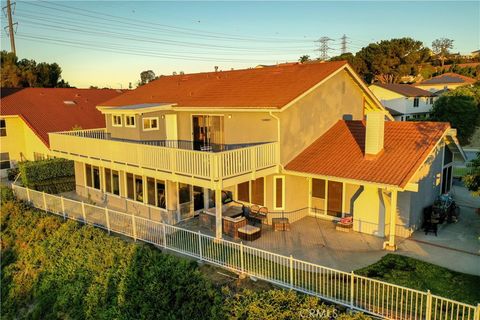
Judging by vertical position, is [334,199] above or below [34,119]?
below

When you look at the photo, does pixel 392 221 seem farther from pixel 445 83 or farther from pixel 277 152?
pixel 445 83

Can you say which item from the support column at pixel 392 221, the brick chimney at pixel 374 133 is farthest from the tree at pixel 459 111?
the support column at pixel 392 221

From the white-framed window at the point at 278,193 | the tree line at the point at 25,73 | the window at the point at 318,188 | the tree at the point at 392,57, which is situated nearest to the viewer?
the white-framed window at the point at 278,193

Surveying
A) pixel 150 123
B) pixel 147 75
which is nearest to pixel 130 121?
pixel 150 123

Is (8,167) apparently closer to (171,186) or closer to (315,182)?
(171,186)

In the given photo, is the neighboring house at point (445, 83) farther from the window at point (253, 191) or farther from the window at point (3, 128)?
the window at point (3, 128)
